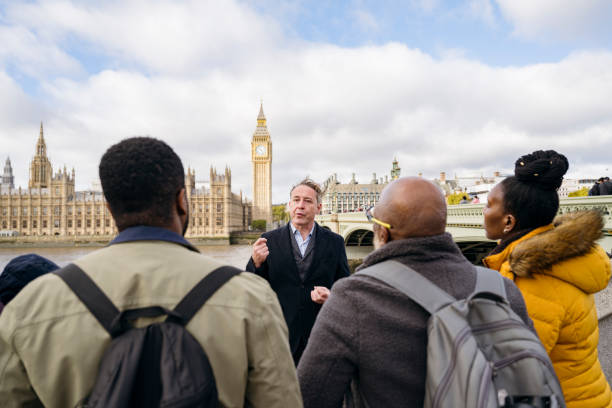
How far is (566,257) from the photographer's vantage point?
166 cm

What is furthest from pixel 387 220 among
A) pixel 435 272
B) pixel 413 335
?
pixel 413 335

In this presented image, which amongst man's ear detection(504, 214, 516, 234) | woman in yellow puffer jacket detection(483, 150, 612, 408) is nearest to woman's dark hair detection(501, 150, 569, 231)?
man's ear detection(504, 214, 516, 234)

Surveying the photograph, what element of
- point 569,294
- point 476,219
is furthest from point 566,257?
point 476,219

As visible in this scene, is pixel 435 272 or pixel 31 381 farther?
pixel 435 272

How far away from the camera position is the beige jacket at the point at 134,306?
1049 mm

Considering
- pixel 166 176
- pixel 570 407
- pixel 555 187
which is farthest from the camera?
pixel 555 187

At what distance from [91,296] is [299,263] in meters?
2.15

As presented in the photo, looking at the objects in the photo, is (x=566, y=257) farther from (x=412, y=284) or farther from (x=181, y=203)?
(x=181, y=203)

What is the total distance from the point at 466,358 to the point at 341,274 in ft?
7.09

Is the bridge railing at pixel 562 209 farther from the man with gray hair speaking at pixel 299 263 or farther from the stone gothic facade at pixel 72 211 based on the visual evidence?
the stone gothic facade at pixel 72 211

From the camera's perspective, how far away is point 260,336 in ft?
3.83

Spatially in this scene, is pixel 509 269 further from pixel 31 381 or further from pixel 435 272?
pixel 31 381

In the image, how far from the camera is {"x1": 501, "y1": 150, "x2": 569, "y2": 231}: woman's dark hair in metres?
1.97

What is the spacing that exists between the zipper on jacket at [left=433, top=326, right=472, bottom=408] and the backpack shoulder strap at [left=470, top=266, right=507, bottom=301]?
7.1 inches
